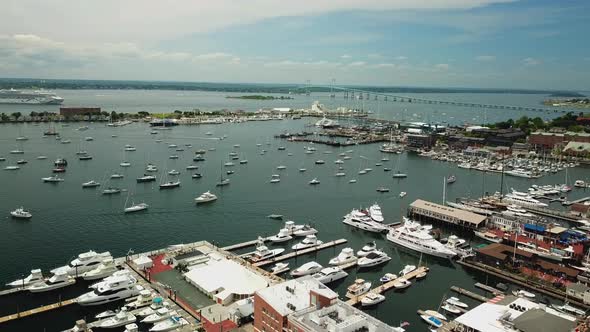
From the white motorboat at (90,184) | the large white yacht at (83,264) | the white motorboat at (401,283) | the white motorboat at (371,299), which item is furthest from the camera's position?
the white motorboat at (90,184)

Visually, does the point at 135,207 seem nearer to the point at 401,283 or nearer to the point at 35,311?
the point at 35,311

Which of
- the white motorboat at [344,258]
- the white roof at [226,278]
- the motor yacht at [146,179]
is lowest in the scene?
the white motorboat at [344,258]

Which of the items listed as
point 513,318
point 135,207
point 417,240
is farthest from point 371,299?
point 135,207

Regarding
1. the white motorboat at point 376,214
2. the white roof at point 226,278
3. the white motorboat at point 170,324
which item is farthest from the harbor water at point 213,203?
the white roof at point 226,278

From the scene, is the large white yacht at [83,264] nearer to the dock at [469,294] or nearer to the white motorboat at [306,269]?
the white motorboat at [306,269]

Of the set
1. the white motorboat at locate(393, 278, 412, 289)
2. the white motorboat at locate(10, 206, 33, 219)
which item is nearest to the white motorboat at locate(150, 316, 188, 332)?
the white motorboat at locate(393, 278, 412, 289)

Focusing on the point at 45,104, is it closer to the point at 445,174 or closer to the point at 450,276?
the point at 445,174
